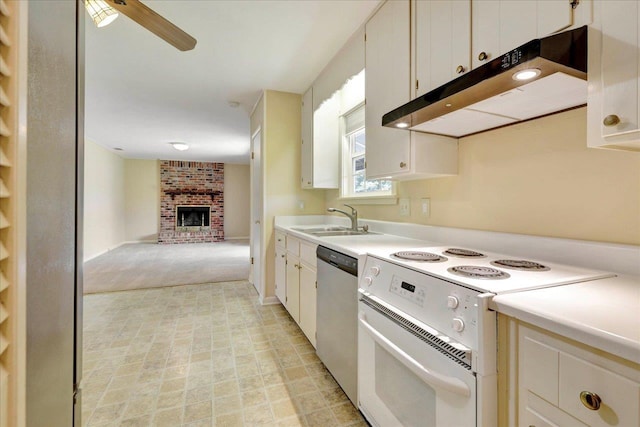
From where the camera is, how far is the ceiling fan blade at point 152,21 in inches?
45.0

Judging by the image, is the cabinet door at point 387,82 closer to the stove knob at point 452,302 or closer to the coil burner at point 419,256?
the coil burner at point 419,256

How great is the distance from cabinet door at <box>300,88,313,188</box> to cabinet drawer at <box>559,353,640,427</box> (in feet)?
8.45

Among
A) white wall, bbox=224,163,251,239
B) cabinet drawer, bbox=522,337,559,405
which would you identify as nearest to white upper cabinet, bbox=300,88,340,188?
cabinet drawer, bbox=522,337,559,405

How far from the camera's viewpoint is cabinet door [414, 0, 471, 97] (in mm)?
1239

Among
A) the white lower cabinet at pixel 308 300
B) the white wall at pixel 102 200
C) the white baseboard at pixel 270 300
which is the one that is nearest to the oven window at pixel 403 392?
the white lower cabinet at pixel 308 300

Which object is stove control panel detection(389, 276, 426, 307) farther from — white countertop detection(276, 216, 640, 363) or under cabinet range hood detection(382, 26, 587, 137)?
under cabinet range hood detection(382, 26, 587, 137)

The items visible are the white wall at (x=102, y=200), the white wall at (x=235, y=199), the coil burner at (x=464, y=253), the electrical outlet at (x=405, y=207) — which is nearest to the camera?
the coil burner at (x=464, y=253)

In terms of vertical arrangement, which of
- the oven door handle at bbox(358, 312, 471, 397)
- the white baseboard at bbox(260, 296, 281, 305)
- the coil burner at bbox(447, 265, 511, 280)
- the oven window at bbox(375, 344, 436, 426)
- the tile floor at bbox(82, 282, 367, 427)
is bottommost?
the tile floor at bbox(82, 282, 367, 427)

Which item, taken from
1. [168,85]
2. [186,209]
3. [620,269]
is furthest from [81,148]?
[186,209]

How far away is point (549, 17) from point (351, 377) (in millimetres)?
1768

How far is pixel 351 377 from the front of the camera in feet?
5.15

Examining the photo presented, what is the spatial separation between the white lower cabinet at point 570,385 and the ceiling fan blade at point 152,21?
172 cm

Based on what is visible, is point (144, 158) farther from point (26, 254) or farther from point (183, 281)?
point (26, 254)

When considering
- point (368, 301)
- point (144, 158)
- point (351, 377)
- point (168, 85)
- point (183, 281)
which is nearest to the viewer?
point (368, 301)
